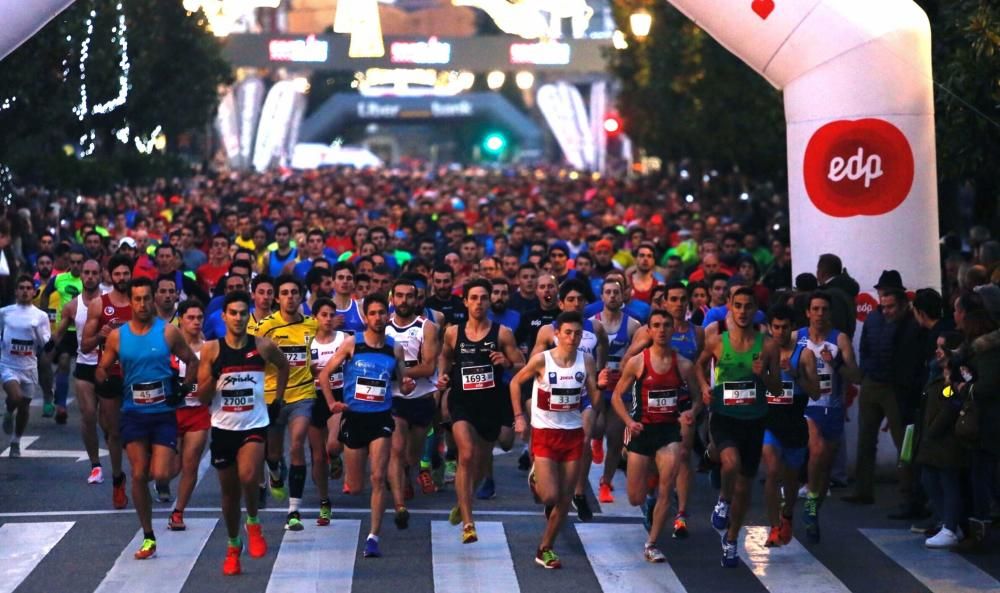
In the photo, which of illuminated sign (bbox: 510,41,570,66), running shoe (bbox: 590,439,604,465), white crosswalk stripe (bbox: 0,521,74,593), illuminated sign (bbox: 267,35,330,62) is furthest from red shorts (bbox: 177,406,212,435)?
illuminated sign (bbox: 510,41,570,66)

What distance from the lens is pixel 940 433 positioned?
12.8 metres

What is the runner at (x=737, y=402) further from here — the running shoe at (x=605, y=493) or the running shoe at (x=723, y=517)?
the running shoe at (x=605, y=493)

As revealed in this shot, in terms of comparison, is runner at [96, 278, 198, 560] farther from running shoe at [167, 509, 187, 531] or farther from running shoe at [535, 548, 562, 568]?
running shoe at [535, 548, 562, 568]

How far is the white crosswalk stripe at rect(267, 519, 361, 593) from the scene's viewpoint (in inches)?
454

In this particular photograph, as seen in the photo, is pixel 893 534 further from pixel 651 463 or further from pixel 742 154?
pixel 742 154

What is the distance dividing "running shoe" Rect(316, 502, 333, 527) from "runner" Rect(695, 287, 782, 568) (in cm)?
282

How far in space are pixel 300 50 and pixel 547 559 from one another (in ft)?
198

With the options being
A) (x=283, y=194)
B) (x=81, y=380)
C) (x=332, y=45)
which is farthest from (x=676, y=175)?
(x=81, y=380)

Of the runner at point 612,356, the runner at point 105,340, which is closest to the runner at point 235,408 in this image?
the runner at point 105,340

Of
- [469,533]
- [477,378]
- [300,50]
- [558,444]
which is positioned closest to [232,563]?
[469,533]

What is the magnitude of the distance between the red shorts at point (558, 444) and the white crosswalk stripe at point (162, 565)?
7.47 feet

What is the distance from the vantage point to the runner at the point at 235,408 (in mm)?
11969

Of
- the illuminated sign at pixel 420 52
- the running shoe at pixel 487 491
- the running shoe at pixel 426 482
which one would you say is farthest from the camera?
the illuminated sign at pixel 420 52

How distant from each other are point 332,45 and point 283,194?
23974 millimetres
